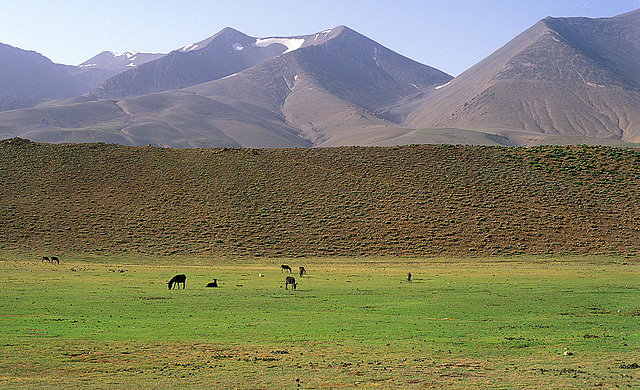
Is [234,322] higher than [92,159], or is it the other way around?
[92,159]

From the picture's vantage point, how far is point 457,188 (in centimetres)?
7606

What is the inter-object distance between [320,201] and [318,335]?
185 feet

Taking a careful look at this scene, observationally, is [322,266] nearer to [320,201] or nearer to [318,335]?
[320,201]

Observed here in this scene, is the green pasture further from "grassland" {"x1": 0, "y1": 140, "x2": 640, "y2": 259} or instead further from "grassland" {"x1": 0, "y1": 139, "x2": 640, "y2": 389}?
"grassland" {"x1": 0, "y1": 140, "x2": 640, "y2": 259}

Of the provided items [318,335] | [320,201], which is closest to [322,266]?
[320,201]

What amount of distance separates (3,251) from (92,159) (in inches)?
1201

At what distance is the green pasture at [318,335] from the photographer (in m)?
12.3

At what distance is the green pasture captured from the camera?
1232cm

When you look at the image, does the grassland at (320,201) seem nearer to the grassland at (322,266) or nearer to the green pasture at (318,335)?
the grassland at (322,266)

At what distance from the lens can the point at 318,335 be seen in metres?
17.1

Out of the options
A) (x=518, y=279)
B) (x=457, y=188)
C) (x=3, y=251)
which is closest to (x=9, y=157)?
(x=3, y=251)

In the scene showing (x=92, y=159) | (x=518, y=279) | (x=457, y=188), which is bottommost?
(x=518, y=279)

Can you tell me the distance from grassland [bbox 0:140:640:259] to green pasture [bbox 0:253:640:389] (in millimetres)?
28257

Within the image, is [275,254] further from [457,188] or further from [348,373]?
[348,373]
